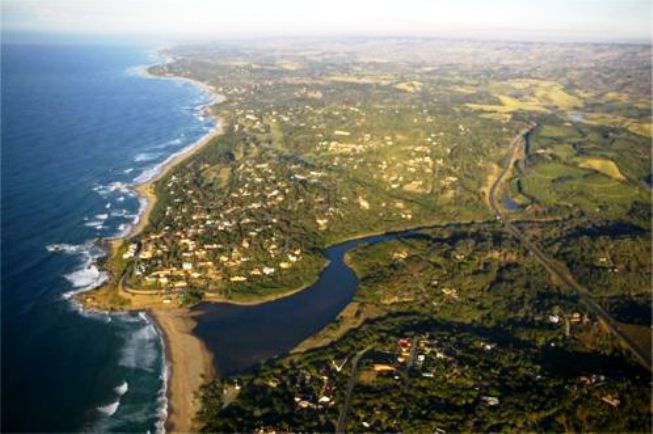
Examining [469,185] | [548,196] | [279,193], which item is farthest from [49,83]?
[548,196]

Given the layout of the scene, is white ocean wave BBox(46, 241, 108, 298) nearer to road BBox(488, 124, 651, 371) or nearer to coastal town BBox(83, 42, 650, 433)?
coastal town BBox(83, 42, 650, 433)

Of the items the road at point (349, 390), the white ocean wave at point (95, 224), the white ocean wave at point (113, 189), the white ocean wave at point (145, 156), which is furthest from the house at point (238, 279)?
the white ocean wave at point (145, 156)

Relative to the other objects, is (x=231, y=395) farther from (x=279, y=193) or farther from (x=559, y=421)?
(x=279, y=193)

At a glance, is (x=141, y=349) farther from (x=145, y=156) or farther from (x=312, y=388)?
(x=145, y=156)

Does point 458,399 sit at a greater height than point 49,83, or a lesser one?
lesser

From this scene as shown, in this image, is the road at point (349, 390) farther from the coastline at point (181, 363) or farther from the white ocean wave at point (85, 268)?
the white ocean wave at point (85, 268)

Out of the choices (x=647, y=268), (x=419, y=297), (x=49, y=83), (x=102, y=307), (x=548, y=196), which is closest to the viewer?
(x=102, y=307)

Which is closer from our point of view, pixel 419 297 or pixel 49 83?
pixel 419 297
